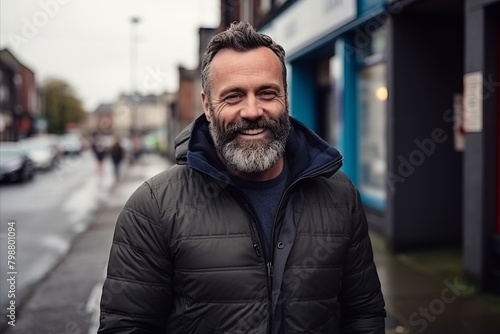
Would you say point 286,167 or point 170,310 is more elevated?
point 286,167

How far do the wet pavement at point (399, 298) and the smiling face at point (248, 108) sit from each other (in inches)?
128

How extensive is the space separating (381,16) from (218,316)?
24.2 ft

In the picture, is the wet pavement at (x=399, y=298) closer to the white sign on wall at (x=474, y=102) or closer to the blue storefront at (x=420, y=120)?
the blue storefront at (x=420, y=120)

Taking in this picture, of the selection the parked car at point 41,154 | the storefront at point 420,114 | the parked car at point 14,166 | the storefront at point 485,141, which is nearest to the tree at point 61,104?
the parked car at point 41,154

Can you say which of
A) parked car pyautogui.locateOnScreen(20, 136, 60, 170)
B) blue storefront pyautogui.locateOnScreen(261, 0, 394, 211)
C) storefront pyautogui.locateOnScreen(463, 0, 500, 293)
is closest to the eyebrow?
storefront pyautogui.locateOnScreen(463, 0, 500, 293)

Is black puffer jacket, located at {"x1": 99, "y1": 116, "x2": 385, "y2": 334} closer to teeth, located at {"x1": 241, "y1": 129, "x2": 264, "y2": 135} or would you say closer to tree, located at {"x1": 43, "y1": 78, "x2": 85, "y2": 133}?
teeth, located at {"x1": 241, "y1": 129, "x2": 264, "y2": 135}

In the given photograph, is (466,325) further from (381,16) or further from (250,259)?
(381,16)

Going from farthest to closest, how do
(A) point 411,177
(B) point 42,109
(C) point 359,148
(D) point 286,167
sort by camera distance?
(B) point 42,109 → (C) point 359,148 → (A) point 411,177 → (D) point 286,167

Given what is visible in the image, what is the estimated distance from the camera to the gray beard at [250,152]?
79.4 inches

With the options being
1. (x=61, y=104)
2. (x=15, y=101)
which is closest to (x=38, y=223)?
(x=15, y=101)

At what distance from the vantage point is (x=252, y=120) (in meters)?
2.03

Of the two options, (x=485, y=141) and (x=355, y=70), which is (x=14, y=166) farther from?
(x=485, y=141)

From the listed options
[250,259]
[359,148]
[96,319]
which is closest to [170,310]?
[250,259]

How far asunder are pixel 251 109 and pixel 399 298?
4.36 metres
